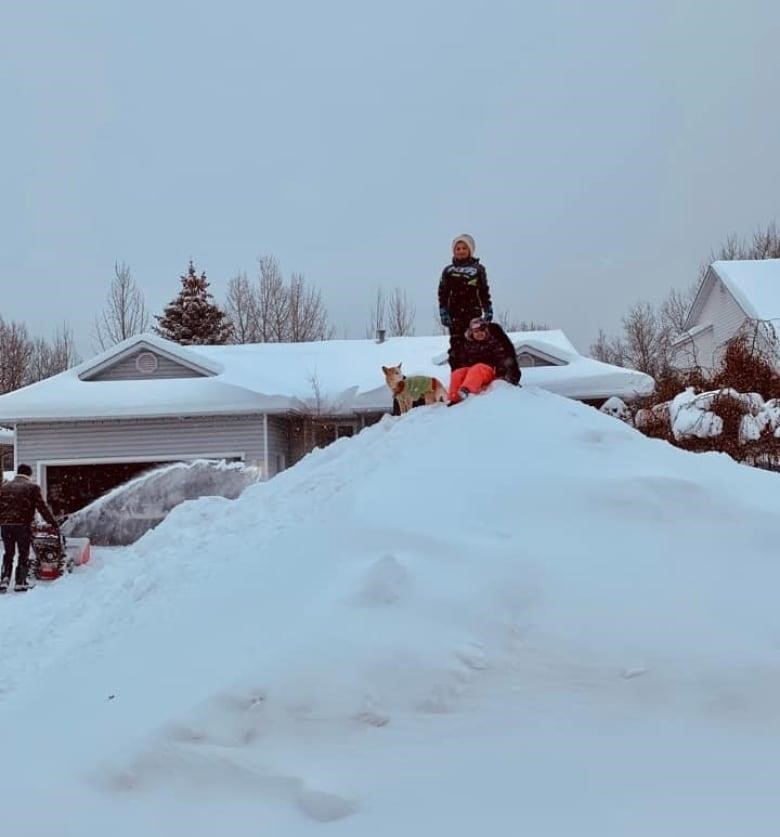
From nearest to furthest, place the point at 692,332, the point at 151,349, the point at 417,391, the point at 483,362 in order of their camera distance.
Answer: the point at 483,362 < the point at 417,391 < the point at 151,349 < the point at 692,332

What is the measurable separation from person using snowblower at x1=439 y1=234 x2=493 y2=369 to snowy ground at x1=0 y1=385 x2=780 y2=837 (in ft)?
10.6

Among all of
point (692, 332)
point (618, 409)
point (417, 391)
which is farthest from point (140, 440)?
point (692, 332)

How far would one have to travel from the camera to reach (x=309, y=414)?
15984mm

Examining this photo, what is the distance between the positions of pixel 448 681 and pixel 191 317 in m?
31.7

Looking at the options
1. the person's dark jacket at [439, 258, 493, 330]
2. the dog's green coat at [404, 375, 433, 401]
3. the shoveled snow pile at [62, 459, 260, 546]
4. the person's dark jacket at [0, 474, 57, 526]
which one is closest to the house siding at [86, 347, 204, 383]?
the shoveled snow pile at [62, 459, 260, 546]

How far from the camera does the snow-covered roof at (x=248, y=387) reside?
15023 mm

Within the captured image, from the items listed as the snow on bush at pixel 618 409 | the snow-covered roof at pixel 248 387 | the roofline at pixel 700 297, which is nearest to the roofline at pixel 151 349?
the snow-covered roof at pixel 248 387

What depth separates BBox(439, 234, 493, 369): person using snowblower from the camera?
7383 mm

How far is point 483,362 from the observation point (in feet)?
23.3

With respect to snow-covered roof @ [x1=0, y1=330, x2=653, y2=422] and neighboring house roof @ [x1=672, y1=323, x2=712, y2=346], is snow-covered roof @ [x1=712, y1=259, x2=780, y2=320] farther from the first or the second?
snow-covered roof @ [x1=0, y1=330, x2=653, y2=422]

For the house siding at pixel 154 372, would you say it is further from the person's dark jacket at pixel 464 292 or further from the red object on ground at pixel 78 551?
the person's dark jacket at pixel 464 292

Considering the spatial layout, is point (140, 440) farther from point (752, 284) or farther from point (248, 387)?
point (752, 284)

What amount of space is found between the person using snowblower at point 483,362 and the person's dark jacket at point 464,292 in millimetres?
287

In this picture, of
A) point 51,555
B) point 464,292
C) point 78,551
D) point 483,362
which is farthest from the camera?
point 78,551
